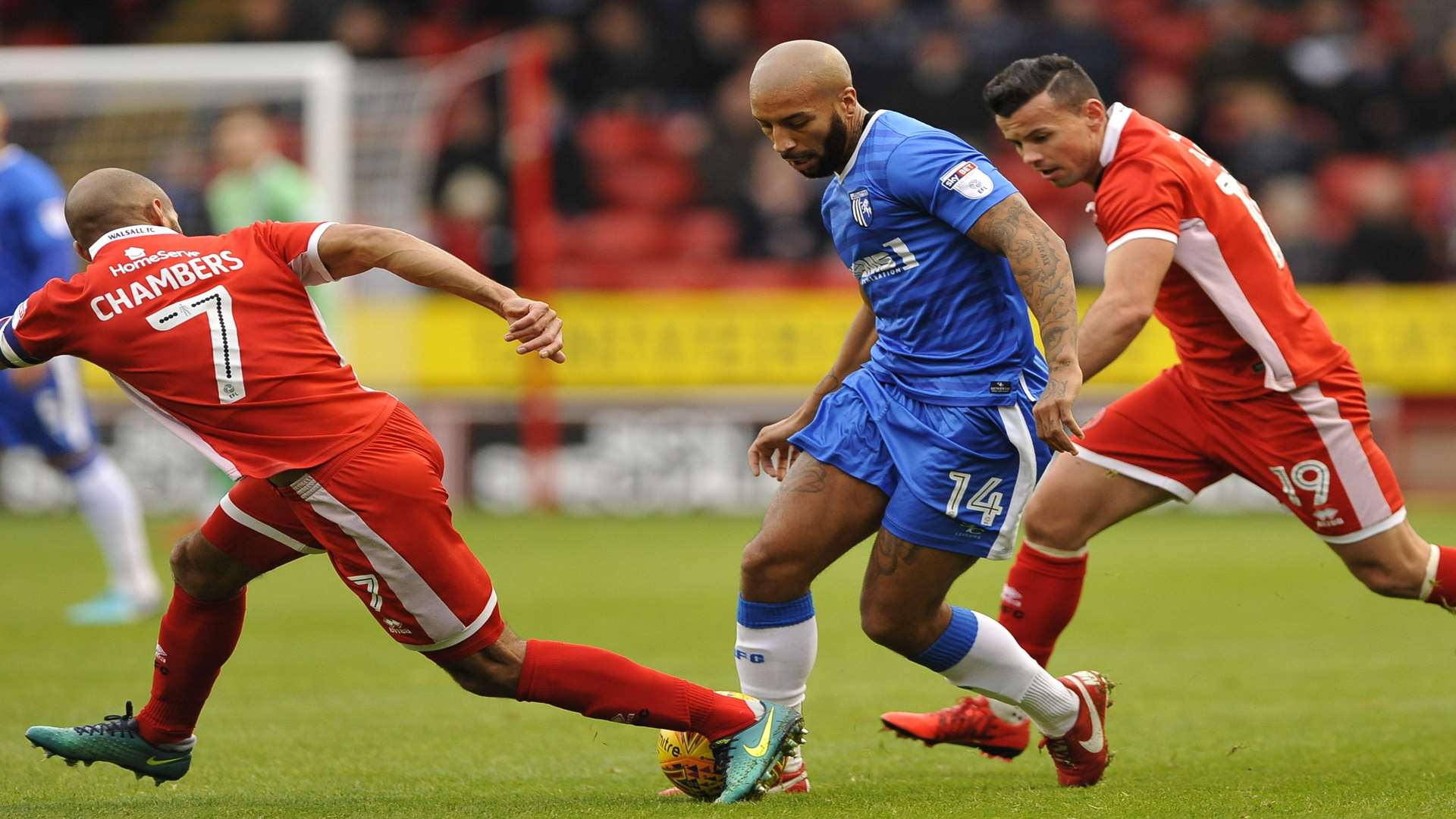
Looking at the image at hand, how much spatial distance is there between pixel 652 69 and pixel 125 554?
10597mm

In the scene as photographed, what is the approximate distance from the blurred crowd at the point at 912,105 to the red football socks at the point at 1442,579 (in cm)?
1097

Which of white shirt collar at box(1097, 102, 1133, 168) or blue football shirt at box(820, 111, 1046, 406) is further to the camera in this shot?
white shirt collar at box(1097, 102, 1133, 168)

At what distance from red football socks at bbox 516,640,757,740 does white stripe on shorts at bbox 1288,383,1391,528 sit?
2111 millimetres

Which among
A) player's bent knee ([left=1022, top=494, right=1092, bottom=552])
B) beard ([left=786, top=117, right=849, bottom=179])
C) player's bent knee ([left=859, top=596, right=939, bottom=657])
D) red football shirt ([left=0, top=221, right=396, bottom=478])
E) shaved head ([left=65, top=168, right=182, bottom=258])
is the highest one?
beard ([left=786, top=117, right=849, bottom=179])

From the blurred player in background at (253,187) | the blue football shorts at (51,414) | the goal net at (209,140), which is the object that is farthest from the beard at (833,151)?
the goal net at (209,140)

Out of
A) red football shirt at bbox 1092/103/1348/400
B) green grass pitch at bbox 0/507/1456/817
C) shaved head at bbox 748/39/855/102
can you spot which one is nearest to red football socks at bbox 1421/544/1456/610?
green grass pitch at bbox 0/507/1456/817

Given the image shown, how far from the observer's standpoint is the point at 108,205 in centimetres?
476

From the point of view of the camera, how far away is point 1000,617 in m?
5.80

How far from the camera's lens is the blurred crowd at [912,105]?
1677 cm

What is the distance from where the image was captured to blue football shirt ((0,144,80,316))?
29.2 ft

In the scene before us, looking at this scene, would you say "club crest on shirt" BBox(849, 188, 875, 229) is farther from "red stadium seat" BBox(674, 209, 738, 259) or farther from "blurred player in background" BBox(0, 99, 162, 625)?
"red stadium seat" BBox(674, 209, 738, 259)

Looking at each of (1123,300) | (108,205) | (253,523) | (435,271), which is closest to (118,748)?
(253,523)

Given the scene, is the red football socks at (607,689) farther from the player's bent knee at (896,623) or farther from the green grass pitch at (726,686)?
the player's bent knee at (896,623)

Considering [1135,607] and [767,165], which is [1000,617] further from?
[767,165]
